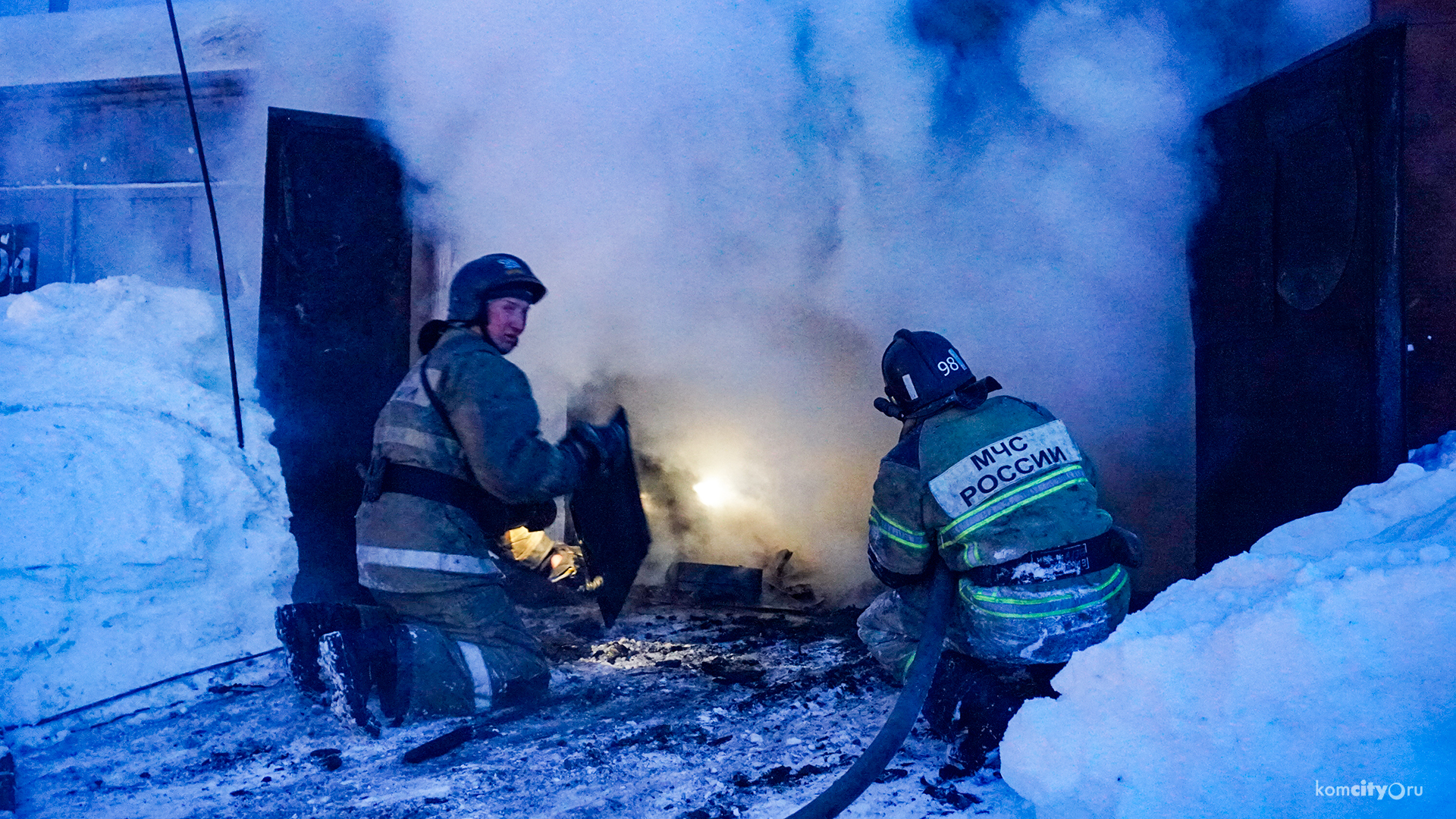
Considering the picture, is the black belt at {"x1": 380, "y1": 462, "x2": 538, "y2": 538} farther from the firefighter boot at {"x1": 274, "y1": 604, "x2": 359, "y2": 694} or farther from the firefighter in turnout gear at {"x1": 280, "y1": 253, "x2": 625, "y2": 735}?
the firefighter boot at {"x1": 274, "y1": 604, "x2": 359, "y2": 694}

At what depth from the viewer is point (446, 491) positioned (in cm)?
335

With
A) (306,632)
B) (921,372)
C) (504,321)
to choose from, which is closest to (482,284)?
(504,321)

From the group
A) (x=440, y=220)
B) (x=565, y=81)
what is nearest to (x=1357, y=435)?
(x=565, y=81)

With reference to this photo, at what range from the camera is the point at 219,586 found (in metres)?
4.21

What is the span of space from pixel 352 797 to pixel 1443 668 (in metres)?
2.95

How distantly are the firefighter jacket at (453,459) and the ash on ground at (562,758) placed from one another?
2.00 ft

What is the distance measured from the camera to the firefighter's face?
352 centimetres

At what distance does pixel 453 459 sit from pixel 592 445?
545mm

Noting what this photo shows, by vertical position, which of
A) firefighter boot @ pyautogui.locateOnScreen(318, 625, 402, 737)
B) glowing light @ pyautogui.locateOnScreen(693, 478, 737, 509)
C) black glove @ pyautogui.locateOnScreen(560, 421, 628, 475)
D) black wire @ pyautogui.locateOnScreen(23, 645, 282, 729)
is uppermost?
black glove @ pyautogui.locateOnScreen(560, 421, 628, 475)

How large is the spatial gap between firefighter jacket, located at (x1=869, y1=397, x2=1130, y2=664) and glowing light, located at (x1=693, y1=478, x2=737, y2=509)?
2.86m

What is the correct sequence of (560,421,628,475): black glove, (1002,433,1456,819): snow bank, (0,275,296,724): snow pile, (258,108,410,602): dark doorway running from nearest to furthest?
1. (1002,433,1456,819): snow bank
2. (560,421,628,475): black glove
3. (0,275,296,724): snow pile
4. (258,108,410,602): dark doorway

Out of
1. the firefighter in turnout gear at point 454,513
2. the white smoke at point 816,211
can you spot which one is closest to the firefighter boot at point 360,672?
the firefighter in turnout gear at point 454,513

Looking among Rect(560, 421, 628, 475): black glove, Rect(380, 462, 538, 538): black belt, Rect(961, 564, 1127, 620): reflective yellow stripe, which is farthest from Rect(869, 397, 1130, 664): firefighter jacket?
Rect(380, 462, 538, 538): black belt

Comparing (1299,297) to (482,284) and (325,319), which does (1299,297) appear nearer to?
(482,284)
